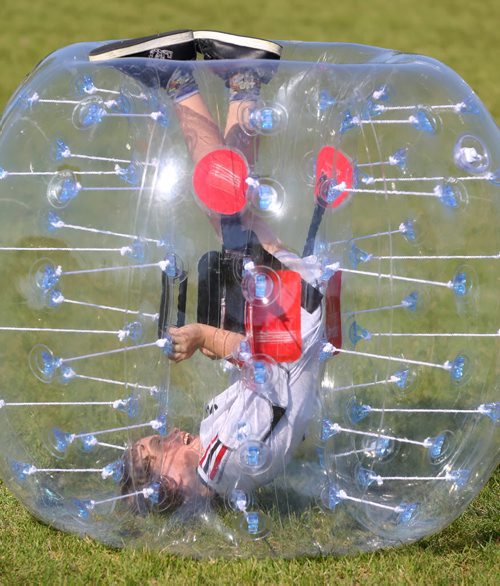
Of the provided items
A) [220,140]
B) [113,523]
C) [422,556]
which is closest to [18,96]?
[220,140]

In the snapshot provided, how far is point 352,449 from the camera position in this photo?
2762 millimetres

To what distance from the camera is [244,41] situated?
9.78ft

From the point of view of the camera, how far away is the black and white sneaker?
297 cm

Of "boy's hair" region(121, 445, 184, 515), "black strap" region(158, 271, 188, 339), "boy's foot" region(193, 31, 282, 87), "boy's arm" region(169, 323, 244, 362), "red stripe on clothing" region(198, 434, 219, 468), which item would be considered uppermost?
"boy's foot" region(193, 31, 282, 87)

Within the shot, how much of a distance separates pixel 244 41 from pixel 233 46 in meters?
0.03

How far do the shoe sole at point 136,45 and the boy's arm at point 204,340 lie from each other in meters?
0.76

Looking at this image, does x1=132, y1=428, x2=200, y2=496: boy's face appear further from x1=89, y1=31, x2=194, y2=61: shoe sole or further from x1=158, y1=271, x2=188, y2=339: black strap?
x1=89, y1=31, x2=194, y2=61: shoe sole

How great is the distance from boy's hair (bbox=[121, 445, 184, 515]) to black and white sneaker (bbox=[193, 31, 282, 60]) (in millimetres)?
1083

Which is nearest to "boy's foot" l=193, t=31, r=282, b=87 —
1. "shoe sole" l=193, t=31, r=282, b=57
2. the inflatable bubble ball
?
"shoe sole" l=193, t=31, r=282, b=57

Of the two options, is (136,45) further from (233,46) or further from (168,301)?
(168,301)

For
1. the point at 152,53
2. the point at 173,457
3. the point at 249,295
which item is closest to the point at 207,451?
the point at 173,457

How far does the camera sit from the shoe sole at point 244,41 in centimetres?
297

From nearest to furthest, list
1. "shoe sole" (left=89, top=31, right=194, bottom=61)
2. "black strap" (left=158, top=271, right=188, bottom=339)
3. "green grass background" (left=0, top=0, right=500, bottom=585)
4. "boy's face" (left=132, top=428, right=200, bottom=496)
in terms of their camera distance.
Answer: "black strap" (left=158, top=271, right=188, bottom=339)
"boy's face" (left=132, top=428, right=200, bottom=496)
"shoe sole" (left=89, top=31, right=194, bottom=61)
"green grass background" (left=0, top=0, right=500, bottom=585)

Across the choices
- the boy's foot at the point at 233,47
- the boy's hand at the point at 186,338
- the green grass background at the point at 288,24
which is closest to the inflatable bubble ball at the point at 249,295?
the boy's hand at the point at 186,338
